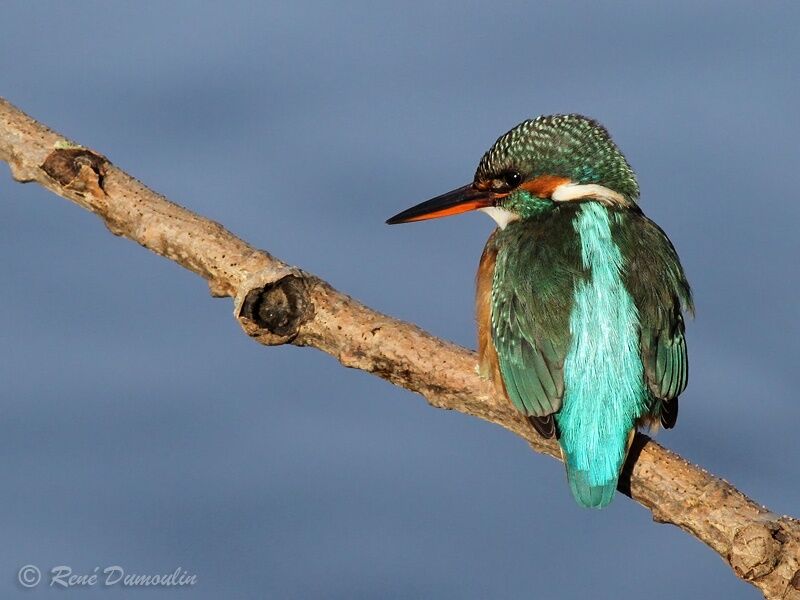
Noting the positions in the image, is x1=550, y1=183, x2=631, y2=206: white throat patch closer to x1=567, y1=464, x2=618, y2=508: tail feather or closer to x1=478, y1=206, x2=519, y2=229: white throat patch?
x1=478, y1=206, x2=519, y2=229: white throat patch

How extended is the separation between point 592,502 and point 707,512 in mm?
181

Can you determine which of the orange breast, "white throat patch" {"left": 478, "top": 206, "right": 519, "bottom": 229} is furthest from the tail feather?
"white throat patch" {"left": 478, "top": 206, "right": 519, "bottom": 229}

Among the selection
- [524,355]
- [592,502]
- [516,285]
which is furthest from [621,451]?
[516,285]

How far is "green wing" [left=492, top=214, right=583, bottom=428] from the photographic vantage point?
177 cm

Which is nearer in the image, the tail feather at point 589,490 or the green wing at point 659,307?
the tail feather at point 589,490

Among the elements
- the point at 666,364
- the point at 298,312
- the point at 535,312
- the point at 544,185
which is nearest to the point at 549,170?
the point at 544,185

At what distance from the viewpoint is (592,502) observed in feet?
5.57

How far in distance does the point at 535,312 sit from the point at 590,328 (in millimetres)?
103

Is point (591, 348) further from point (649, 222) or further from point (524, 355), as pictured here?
point (649, 222)

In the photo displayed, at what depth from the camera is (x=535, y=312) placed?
183 cm

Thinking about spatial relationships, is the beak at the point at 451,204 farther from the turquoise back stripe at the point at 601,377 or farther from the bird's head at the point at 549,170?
the turquoise back stripe at the point at 601,377

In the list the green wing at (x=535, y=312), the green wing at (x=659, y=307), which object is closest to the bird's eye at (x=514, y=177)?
the green wing at (x=535, y=312)

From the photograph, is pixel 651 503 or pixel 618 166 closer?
pixel 651 503

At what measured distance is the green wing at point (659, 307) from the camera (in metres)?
1.79
